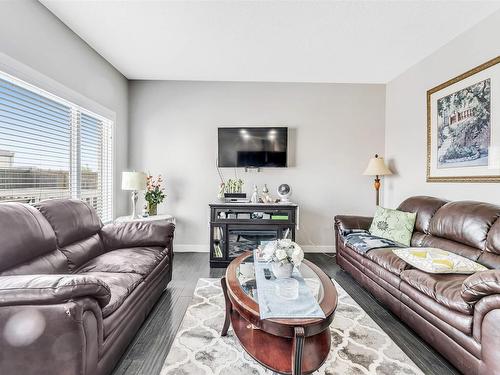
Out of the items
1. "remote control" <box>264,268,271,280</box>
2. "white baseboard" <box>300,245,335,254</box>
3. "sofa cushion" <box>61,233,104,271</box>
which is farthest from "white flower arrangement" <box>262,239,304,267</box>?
"white baseboard" <box>300,245,335,254</box>

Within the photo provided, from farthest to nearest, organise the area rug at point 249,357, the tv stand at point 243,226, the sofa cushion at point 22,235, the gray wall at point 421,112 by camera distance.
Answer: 1. the tv stand at point 243,226
2. the gray wall at point 421,112
3. the area rug at point 249,357
4. the sofa cushion at point 22,235

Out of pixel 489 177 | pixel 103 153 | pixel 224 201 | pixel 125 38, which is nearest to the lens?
pixel 489 177

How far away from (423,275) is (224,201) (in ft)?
8.25

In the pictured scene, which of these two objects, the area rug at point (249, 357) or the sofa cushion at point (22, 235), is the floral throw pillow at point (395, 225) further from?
the sofa cushion at point (22, 235)

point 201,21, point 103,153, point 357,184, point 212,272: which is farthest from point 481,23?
point 103,153

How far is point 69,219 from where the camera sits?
6.97 feet

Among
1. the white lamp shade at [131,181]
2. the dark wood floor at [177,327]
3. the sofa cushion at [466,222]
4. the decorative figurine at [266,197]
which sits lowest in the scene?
the dark wood floor at [177,327]

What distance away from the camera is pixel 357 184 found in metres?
4.16

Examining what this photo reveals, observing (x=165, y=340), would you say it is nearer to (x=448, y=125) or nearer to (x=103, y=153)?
(x=103, y=153)

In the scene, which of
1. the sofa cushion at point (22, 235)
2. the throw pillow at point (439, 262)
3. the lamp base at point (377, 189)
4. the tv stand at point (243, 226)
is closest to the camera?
the sofa cushion at point (22, 235)

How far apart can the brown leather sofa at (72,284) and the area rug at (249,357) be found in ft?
1.27

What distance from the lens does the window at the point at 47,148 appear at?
2055mm

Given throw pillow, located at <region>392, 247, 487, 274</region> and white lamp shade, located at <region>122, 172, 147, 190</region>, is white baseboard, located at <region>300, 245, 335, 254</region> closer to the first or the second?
throw pillow, located at <region>392, 247, 487, 274</region>

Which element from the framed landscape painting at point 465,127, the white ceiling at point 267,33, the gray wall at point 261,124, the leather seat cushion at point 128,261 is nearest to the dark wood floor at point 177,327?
the leather seat cushion at point 128,261
